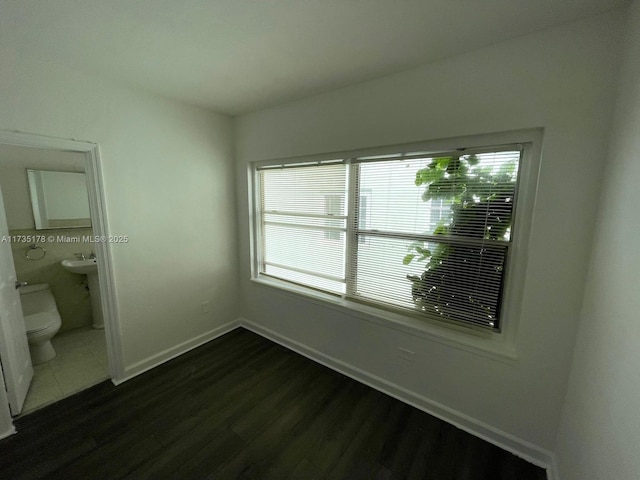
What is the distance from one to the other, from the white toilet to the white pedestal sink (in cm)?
32

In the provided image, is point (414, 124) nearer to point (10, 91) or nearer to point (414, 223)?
point (414, 223)

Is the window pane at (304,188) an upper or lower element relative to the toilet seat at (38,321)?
upper

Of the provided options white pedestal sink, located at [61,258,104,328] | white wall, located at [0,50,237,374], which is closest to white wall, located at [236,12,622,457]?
white wall, located at [0,50,237,374]

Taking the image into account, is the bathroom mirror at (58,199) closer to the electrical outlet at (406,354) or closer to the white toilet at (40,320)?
the white toilet at (40,320)

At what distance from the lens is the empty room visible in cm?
120

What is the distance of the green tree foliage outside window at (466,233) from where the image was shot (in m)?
1.54

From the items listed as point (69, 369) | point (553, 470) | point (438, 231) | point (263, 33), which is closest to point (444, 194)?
point (438, 231)

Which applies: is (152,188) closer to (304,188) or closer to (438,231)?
(304,188)

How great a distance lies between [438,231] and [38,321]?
3642mm

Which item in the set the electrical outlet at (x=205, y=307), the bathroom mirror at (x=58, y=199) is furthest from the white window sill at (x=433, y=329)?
the bathroom mirror at (x=58, y=199)

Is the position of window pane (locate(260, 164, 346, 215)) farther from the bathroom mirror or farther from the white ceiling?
the bathroom mirror

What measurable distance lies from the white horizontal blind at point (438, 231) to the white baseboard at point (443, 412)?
0.67 meters

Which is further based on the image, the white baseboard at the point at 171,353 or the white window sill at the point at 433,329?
the white baseboard at the point at 171,353

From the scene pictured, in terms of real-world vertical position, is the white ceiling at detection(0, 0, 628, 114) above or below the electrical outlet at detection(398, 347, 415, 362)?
above
